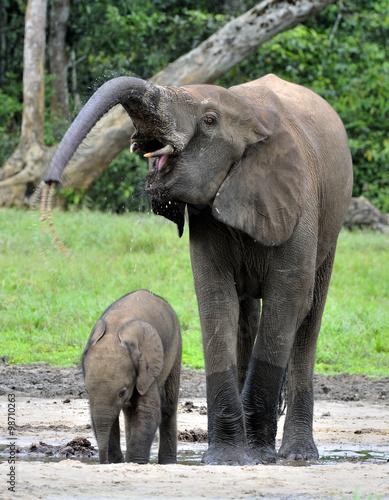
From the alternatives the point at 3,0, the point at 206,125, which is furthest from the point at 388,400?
the point at 3,0

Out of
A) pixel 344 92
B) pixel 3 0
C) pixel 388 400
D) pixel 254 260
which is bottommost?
pixel 388 400

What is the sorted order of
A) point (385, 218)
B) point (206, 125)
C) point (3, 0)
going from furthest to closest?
1. point (3, 0)
2. point (385, 218)
3. point (206, 125)


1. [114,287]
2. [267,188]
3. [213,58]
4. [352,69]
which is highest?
[352,69]

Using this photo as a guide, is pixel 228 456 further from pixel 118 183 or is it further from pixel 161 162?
pixel 118 183

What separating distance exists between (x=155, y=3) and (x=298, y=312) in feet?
56.0

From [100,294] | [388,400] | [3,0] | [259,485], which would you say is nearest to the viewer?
[259,485]

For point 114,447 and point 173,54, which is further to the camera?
point 173,54

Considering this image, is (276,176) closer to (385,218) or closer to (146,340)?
(146,340)

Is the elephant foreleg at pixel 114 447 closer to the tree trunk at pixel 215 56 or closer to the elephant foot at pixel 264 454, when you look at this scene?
the elephant foot at pixel 264 454

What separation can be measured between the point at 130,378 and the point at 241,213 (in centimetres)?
118

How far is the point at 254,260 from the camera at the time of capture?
18.4ft

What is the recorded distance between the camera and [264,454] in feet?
19.1

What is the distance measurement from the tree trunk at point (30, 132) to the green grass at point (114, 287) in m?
1.21

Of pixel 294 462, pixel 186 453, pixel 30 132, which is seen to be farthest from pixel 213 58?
pixel 294 462
